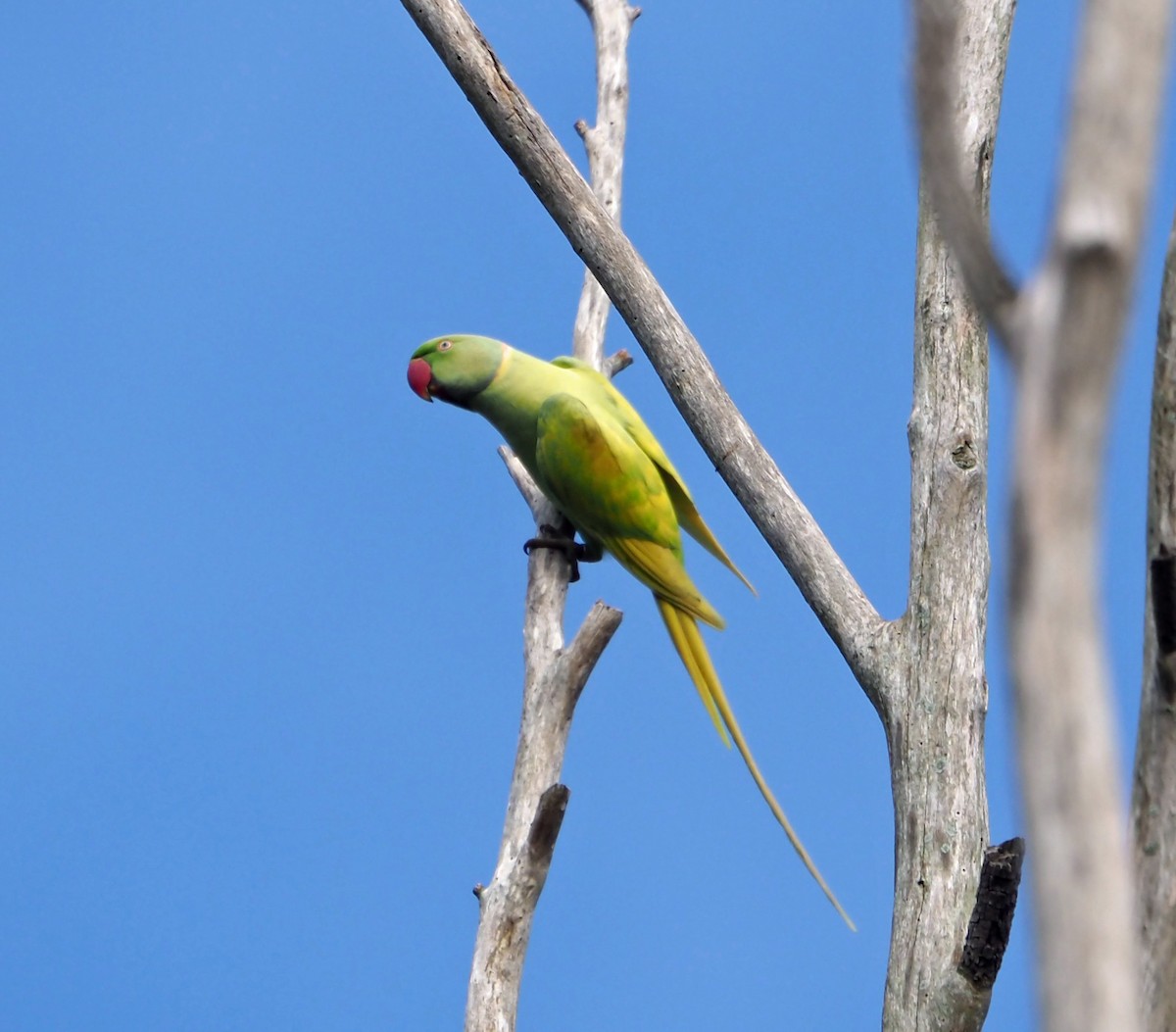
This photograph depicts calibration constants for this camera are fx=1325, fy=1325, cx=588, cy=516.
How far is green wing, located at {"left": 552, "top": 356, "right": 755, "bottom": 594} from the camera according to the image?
3.03 m

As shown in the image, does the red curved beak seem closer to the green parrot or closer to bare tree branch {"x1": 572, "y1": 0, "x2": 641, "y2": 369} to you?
the green parrot

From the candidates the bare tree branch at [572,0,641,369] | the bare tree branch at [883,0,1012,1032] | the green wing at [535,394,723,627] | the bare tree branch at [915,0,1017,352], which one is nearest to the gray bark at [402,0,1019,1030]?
the bare tree branch at [883,0,1012,1032]

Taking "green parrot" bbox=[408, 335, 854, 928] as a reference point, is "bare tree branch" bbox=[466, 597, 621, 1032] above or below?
below

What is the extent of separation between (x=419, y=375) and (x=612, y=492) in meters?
0.65

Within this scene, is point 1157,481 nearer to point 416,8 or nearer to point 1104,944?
point 1104,944

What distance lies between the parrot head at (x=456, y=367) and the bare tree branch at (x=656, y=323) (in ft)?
2.34

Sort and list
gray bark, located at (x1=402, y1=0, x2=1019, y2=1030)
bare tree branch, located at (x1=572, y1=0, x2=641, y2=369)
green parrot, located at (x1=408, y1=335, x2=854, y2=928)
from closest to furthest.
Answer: gray bark, located at (x1=402, y1=0, x2=1019, y2=1030) → green parrot, located at (x1=408, y1=335, x2=854, y2=928) → bare tree branch, located at (x1=572, y1=0, x2=641, y2=369)

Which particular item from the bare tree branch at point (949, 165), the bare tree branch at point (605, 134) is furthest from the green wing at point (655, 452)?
the bare tree branch at point (949, 165)

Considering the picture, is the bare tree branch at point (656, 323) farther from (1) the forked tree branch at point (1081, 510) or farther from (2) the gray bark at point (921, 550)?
(1) the forked tree branch at point (1081, 510)

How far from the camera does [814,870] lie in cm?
239

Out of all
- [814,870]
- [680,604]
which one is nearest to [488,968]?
[814,870]

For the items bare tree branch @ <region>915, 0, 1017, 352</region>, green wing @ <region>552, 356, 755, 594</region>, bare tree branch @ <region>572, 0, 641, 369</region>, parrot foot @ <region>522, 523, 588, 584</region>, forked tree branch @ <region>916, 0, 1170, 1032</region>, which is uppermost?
bare tree branch @ <region>572, 0, 641, 369</region>

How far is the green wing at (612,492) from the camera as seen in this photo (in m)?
2.89

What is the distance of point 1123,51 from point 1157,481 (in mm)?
711
